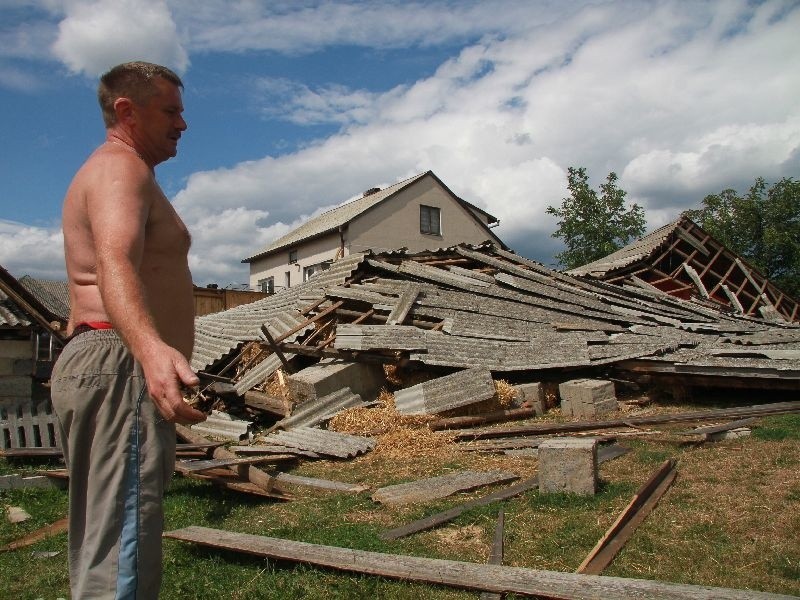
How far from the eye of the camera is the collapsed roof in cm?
1088

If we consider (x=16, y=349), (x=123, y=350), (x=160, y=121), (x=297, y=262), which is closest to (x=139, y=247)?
(x=123, y=350)

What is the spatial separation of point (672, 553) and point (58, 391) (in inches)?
161

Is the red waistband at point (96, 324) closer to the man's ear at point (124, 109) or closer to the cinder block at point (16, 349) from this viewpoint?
the man's ear at point (124, 109)

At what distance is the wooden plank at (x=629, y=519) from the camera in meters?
4.20

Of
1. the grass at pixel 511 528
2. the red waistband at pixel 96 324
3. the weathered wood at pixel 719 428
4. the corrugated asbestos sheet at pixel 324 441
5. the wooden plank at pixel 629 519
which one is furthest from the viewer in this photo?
the corrugated asbestos sheet at pixel 324 441

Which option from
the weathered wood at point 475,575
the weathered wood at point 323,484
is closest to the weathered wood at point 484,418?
the weathered wood at point 323,484

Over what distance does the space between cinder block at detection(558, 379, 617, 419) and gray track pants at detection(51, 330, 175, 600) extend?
8.87 metres

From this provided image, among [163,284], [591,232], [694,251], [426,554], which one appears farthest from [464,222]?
[163,284]

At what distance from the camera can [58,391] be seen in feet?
6.56

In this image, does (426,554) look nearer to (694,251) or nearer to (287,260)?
(694,251)

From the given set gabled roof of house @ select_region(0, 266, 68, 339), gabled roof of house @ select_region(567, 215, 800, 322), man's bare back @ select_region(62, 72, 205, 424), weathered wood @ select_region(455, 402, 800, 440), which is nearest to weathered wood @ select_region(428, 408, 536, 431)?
weathered wood @ select_region(455, 402, 800, 440)

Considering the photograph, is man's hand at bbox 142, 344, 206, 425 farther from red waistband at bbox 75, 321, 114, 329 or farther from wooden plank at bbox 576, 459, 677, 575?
wooden plank at bbox 576, 459, 677, 575

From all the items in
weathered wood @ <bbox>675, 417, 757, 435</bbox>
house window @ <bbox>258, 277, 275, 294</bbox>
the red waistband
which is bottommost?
weathered wood @ <bbox>675, 417, 757, 435</bbox>

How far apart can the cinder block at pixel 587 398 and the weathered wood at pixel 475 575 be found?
6593 millimetres
